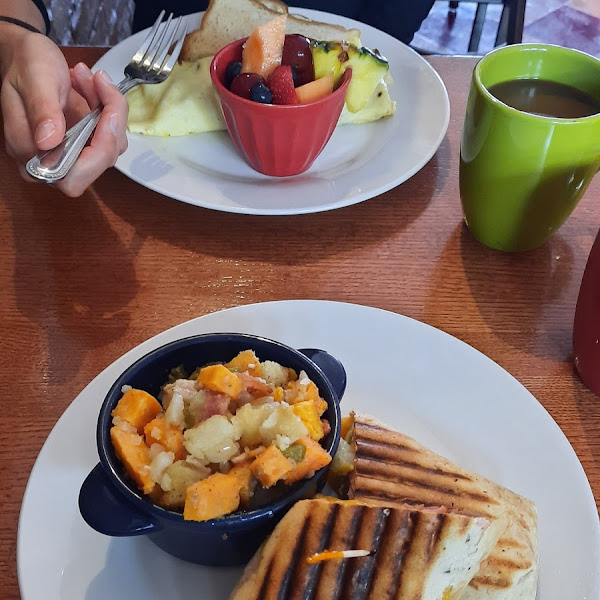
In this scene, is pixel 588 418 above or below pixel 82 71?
below

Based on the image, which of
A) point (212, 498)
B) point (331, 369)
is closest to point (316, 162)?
point (331, 369)

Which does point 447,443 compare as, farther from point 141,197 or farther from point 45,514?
point 141,197

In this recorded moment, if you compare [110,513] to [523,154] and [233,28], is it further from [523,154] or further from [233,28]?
[233,28]

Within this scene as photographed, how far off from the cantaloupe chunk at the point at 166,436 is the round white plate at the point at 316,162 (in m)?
0.54

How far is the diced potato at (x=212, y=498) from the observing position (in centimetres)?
66

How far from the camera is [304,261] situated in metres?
1.19

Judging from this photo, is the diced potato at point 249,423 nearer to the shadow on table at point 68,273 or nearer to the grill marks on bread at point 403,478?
the grill marks on bread at point 403,478

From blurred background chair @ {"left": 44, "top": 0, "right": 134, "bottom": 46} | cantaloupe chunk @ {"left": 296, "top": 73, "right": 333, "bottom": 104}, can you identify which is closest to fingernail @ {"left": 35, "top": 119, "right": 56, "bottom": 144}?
cantaloupe chunk @ {"left": 296, "top": 73, "right": 333, "bottom": 104}

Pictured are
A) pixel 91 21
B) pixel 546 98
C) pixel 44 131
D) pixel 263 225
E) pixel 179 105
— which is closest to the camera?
pixel 44 131

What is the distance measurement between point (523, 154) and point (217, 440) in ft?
2.25

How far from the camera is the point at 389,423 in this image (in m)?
0.92

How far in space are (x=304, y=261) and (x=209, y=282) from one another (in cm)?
17

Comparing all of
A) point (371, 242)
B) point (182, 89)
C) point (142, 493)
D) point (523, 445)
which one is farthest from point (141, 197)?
point (523, 445)

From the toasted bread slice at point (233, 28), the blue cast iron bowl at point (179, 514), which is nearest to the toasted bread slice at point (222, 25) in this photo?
the toasted bread slice at point (233, 28)
